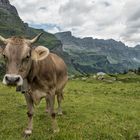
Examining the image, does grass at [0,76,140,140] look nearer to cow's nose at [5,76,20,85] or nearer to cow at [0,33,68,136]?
cow at [0,33,68,136]

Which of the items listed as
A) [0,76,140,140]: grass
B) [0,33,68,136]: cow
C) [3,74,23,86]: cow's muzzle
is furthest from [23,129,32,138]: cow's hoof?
[3,74,23,86]: cow's muzzle

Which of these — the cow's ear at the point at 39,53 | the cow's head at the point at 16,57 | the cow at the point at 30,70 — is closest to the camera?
the cow's head at the point at 16,57

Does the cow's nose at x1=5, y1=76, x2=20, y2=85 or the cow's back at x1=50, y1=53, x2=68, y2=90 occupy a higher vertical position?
the cow's back at x1=50, y1=53, x2=68, y2=90

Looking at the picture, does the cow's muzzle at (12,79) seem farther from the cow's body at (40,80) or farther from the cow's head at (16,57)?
the cow's body at (40,80)

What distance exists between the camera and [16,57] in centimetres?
1173

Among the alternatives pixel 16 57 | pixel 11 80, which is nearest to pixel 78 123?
pixel 16 57

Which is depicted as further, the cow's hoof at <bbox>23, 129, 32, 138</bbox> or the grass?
the cow's hoof at <bbox>23, 129, 32, 138</bbox>

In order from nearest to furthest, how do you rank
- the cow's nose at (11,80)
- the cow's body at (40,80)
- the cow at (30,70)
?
1. the cow's nose at (11,80)
2. the cow at (30,70)
3. the cow's body at (40,80)

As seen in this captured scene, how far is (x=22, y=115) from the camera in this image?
19891 millimetres

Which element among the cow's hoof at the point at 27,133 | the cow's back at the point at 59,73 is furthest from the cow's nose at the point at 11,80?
the cow's back at the point at 59,73

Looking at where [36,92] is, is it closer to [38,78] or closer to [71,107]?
[38,78]

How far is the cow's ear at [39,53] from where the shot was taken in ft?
42.1

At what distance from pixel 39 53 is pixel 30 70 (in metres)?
0.93

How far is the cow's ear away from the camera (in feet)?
42.1
